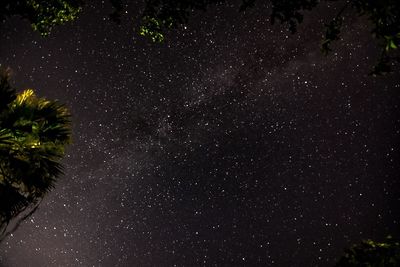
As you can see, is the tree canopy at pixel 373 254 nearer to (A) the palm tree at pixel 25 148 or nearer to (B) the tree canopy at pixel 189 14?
(B) the tree canopy at pixel 189 14

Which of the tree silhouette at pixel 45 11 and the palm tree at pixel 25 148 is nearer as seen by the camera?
the tree silhouette at pixel 45 11

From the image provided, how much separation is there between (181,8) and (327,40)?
1174mm

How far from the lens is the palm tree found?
4.65 metres

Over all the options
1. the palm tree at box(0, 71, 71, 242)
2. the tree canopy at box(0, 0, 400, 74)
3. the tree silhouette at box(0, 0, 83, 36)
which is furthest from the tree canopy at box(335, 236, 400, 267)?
the palm tree at box(0, 71, 71, 242)

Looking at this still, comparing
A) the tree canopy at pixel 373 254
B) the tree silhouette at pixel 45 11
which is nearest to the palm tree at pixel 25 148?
the tree silhouette at pixel 45 11

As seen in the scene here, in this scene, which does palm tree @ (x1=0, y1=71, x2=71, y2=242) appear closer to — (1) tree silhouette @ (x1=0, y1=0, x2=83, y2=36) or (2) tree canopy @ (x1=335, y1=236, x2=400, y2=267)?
(1) tree silhouette @ (x1=0, y1=0, x2=83, y2=36)

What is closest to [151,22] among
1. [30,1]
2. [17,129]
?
[30,1]

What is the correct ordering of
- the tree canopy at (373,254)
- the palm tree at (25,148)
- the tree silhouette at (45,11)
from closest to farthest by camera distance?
the tree canopy at (373,254), the tree silhouette at (45,11), the palm tree at (25,148)

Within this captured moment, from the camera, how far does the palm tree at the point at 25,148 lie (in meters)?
A: 4.65

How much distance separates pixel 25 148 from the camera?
4688 mm

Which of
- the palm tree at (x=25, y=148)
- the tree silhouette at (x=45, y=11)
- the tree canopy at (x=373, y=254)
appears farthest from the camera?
the palm tree at (x=25, y=148)

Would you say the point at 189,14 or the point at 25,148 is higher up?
the point at 189,14

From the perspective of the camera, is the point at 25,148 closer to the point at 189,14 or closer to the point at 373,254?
the point at 189,14

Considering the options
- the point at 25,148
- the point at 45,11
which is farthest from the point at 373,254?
the point at 25,148
